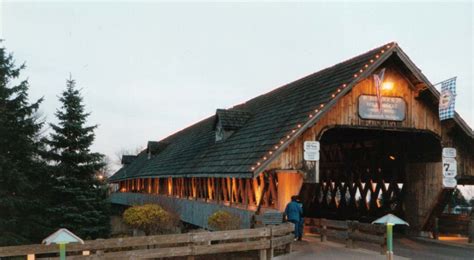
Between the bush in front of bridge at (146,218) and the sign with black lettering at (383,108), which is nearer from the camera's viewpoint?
the bush in front of bridge at (146,218)

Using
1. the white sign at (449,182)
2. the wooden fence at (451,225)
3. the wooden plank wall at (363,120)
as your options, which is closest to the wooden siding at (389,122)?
the wooden plank wall at (363,120)

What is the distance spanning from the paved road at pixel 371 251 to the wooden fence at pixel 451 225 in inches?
71.8

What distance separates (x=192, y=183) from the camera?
2784 centimetres

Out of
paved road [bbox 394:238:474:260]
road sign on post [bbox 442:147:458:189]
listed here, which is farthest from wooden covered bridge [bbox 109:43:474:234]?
paved road [bbox 394:238:474:260]

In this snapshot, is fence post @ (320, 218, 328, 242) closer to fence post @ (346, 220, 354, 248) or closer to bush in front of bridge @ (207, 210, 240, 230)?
fence post @ (346, 220, 354, 248)

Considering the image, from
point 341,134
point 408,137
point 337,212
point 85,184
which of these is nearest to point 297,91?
point 341,134

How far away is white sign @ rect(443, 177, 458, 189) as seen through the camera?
66.8 ft

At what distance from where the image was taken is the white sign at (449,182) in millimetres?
20375

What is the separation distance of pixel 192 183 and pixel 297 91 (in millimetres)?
7977

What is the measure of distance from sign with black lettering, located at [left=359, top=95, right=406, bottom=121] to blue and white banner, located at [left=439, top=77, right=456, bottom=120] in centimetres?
141

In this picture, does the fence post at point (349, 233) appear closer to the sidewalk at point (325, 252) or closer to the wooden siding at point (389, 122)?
the sidewalk at point (325, 252)

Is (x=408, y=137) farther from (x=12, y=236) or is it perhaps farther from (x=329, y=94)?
(x=12, y=236)

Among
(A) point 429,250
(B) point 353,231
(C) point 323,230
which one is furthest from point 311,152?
(A) point 429,250

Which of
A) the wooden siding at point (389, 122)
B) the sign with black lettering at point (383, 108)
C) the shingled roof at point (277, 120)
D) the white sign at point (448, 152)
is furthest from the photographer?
the white sign at point (448, 152)
